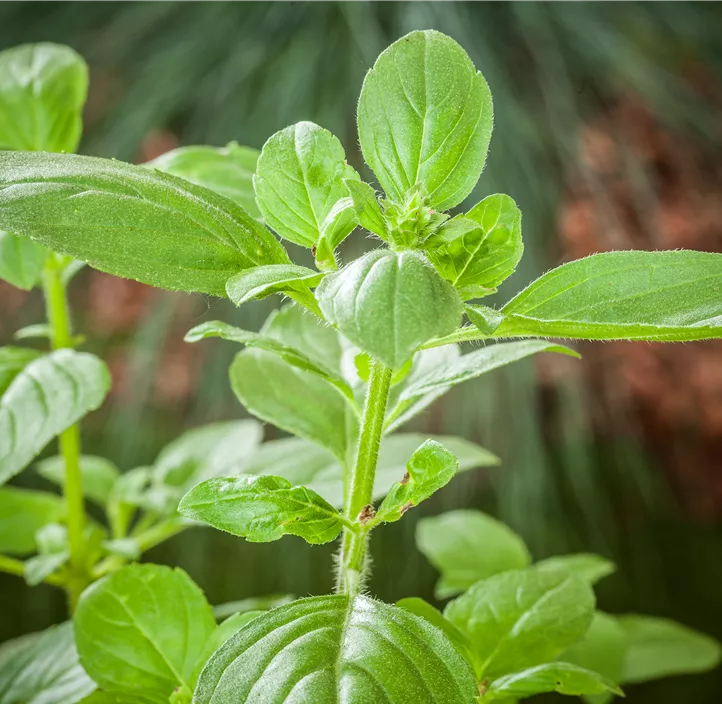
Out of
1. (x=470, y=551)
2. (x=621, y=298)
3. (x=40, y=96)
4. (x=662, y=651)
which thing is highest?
(x=40, y=96)

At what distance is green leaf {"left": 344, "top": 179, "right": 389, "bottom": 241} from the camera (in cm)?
30

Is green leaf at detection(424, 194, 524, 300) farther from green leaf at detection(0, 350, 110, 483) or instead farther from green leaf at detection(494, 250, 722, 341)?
green leaf at detection(0, 350, 110, 483)

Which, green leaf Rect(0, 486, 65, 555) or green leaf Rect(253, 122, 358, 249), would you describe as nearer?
green leaf Rect(253, 122, 358, 249)

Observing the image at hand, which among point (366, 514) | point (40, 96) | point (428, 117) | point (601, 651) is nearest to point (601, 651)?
point (601, 651)

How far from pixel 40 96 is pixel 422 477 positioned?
13.7 inches

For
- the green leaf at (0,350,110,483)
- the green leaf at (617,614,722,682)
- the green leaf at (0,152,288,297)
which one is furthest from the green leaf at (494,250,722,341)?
the green leaf at (617,614,722,682)

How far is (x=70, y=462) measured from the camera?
491mm

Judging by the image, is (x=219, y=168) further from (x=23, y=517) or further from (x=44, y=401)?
(x=23, y=517)

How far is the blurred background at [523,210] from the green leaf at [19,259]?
0.68m

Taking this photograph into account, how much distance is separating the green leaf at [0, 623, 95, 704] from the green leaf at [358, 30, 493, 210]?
293 mm

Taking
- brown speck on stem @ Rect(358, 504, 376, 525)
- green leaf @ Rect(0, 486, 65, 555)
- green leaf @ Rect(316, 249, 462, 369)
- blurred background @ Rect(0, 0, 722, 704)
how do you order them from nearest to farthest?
green leaf @ Rect(316, 249, 462, 369), brown speck on stem @ Rect(358, 504, 376, 525), green leaf @ Rect(0, 486, 65, 555), blurred background @ Rect(0, 0, 722, 704)

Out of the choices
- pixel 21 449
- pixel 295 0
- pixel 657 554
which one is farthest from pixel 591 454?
pixel 21 449

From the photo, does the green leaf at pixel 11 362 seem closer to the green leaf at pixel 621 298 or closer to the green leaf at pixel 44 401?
the green leaf at pixel 44 401

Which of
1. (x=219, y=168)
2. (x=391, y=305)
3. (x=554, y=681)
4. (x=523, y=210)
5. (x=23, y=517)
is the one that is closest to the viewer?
(x=391, y=305)
